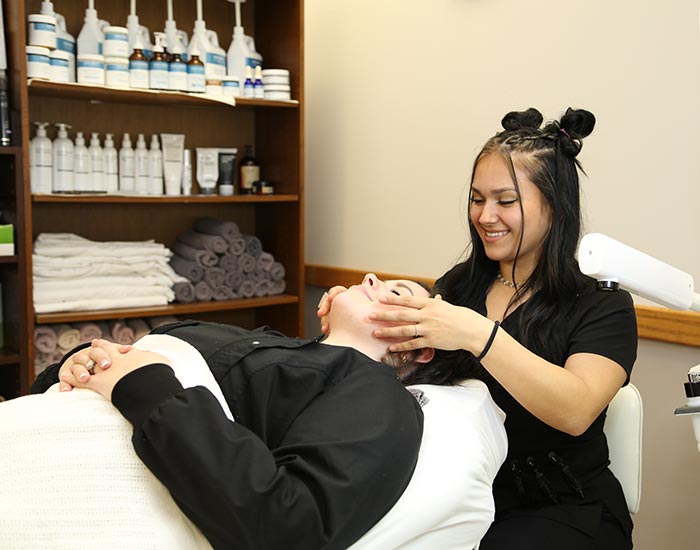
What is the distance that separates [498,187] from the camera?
1.59 metres

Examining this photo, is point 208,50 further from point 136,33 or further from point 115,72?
point 115,72

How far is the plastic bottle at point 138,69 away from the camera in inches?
108

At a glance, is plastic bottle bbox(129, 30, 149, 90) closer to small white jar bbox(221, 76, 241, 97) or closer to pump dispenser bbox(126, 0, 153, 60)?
pump dispenser bbox(126, 0, 153, 60)

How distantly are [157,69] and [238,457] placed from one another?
2.14 metres

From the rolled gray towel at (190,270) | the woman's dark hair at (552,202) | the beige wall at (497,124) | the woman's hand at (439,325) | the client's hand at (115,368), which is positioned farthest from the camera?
the rolled gray towel at (190,270)


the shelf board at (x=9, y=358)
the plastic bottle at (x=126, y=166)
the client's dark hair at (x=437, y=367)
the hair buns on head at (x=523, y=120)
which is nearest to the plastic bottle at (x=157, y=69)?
the plastic bottle at (x=126, y=166)

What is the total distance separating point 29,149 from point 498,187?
1681mm

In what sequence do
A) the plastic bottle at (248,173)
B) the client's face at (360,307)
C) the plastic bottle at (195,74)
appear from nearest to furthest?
the client's face at (360,307) → the plastic bottle at (195,74) → the plastic bottle at (248,173)

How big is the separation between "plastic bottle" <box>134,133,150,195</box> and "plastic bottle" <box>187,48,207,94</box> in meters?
0.27

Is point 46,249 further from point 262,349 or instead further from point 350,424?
point 350,424

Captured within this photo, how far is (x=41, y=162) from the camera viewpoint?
2666 mm

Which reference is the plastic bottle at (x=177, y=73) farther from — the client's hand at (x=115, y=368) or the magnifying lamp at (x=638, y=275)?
the magnifying lamp at (x=638, y=275)

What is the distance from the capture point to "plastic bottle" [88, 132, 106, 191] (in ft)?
9.17

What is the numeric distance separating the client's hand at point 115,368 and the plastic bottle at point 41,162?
171cm
